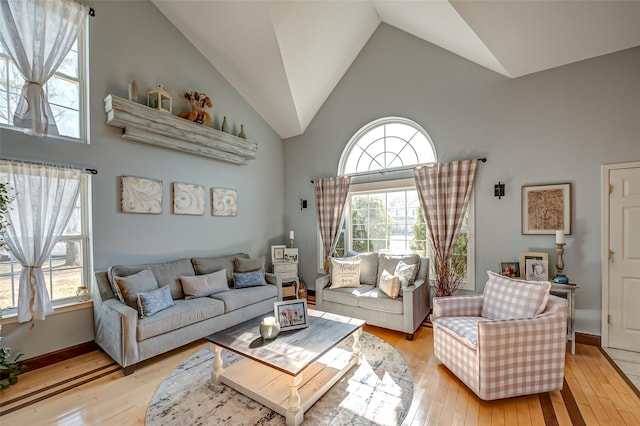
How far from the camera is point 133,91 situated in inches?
125

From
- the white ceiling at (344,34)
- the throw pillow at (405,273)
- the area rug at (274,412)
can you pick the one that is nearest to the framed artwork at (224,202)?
the white ceiling at (344,34)

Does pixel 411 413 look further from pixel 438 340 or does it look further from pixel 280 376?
pixel 280 376

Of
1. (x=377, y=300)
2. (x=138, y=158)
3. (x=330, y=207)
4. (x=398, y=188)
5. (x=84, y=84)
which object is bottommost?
(x=377, y=300)

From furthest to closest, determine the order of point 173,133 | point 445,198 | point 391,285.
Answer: point 445,198
point 173,133
point 391,285

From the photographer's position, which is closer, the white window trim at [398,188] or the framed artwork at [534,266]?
the framed artwork at [534,266]

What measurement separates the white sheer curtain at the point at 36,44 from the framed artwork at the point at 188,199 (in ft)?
4.37

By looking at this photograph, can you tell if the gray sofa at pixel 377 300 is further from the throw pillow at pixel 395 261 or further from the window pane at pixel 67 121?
the window pane at pixel 67 121

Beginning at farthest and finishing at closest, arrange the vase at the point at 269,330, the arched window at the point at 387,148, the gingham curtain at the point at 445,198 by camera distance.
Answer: the arched window at the point at 387,148 → the gingham curtain at the point at 445,198 → the vase at the point at 269,330

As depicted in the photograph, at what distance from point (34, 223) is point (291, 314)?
2.59m

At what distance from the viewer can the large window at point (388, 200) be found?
3922 millimetres

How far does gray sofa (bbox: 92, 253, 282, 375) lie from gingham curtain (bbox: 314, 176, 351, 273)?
1276mm

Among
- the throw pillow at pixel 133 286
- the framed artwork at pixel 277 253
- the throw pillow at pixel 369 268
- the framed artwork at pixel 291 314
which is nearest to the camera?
the framed artwork at pixel 291 314

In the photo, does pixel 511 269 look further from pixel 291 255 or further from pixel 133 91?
pixel 133 91

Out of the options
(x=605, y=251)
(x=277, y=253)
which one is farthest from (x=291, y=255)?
(x=605, y=251)
